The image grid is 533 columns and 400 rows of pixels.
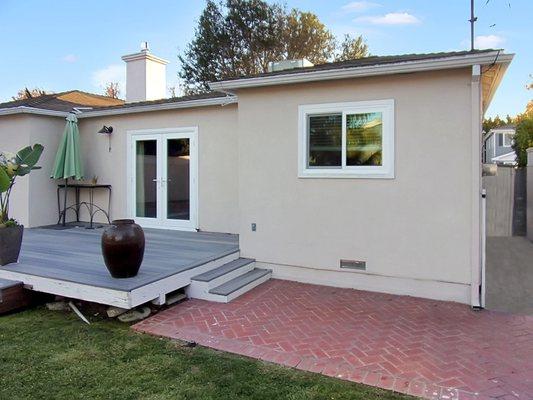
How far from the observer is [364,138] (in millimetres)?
6465

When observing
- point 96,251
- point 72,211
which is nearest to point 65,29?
point 72,211

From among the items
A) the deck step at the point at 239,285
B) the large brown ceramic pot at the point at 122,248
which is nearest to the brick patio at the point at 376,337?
the deck step at the point at 239,285

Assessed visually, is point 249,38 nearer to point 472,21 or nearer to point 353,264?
point 472,21

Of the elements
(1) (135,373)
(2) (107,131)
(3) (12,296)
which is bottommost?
(1) (135,373)

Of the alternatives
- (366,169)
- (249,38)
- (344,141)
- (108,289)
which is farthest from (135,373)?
(249,38)

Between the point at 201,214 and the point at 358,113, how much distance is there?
438 centimetres

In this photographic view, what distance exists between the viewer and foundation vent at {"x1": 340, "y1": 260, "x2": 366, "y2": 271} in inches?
257

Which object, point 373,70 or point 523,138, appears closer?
point 373,70

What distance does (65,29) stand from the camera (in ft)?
55.0

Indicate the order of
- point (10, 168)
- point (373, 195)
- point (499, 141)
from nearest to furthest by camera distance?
point (10, 168), point (373, 195), point (499, 141)

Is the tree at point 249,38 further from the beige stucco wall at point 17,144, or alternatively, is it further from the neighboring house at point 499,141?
the neighboring house at point 499,141

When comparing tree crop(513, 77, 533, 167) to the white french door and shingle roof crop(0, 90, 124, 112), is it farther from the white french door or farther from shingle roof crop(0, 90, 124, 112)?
shingle roof crop(0, 90, 124, 112)

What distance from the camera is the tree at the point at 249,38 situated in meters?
24.8

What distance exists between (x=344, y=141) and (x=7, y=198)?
5.31 metres
